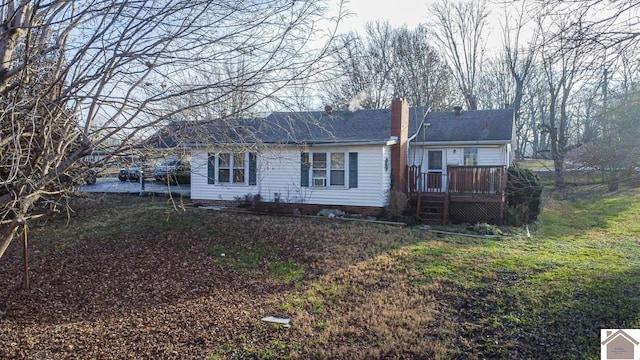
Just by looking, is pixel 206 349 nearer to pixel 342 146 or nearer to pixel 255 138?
pixel 255 138

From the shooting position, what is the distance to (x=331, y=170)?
14.3 meters

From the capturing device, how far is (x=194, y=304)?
5.95 meters

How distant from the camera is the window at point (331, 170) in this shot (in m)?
14.0

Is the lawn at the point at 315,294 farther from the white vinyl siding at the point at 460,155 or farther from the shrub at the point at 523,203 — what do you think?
the white vinyl siding at the point at 460,155

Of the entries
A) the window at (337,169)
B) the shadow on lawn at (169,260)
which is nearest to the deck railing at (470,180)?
the window at (337,169)

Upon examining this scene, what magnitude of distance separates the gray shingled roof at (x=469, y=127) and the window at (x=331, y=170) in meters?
4.49

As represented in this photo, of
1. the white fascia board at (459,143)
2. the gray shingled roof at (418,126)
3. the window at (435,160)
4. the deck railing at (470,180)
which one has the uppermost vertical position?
the gray shingled roof at (418,126)

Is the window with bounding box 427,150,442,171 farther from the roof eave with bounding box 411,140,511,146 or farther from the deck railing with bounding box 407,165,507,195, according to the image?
the deck railing with bounding box 407,165,507,195

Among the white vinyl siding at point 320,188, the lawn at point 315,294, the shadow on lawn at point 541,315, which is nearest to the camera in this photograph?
the shadow on lawn at point 541,315

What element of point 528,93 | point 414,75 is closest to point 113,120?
point 414,75

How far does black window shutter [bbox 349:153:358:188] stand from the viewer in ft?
45.9

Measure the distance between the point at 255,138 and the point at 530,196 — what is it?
11.0 meters

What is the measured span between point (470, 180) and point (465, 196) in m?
0.57

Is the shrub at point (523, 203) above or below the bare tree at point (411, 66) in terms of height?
below
